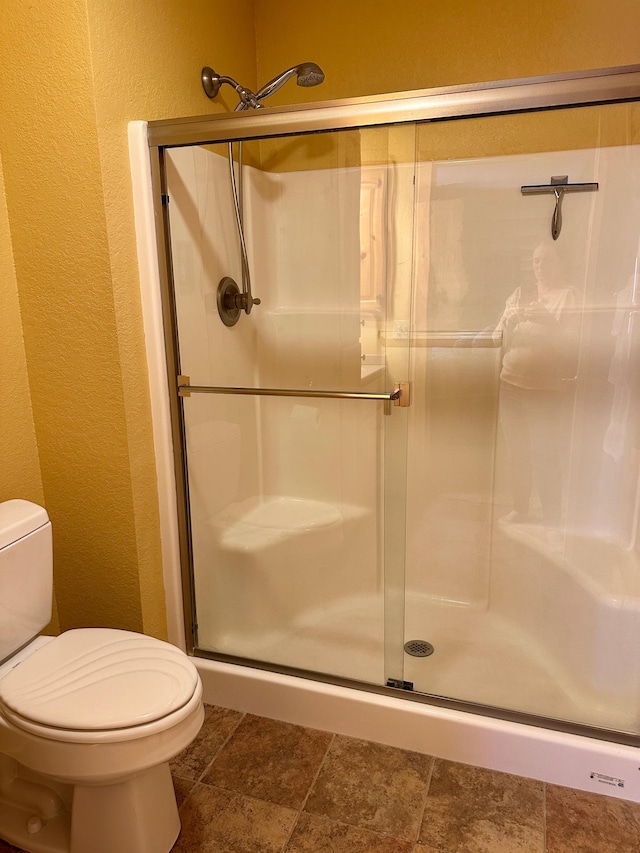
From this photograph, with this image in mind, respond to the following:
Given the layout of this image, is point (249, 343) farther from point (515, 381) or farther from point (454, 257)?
point (515, 381)

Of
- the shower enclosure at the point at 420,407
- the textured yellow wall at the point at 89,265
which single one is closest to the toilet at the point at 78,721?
the textured yellow wall at the point at 89,265

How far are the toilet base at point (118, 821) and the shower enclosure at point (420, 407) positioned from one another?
21.2 inches

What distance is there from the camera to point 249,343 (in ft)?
6.85

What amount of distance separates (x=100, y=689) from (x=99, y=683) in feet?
0.07

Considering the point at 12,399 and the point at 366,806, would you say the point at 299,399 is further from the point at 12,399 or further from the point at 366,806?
the point at 366,806

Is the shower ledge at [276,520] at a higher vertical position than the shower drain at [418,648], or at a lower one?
higher

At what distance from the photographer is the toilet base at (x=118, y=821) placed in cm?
126

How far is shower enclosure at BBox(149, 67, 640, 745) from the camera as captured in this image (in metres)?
→ 1.74

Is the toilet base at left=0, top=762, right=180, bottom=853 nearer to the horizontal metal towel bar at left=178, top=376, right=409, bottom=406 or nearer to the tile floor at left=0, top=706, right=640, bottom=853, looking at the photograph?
the tile floor at left=0, top=706, right=640, bottom=853

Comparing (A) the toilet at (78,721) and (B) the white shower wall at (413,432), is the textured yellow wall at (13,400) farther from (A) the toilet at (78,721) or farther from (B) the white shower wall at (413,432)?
(B) the white shower wall at (413,432)

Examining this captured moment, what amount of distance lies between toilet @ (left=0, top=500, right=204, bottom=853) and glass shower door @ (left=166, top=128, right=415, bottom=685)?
51cm

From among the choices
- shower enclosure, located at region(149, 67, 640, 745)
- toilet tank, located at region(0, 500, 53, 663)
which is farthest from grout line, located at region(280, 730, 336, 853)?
toilet tank, located at region(0, 500, 53, 663)

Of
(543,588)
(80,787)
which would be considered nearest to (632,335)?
(543,588)

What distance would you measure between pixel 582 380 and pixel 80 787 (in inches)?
71.4
